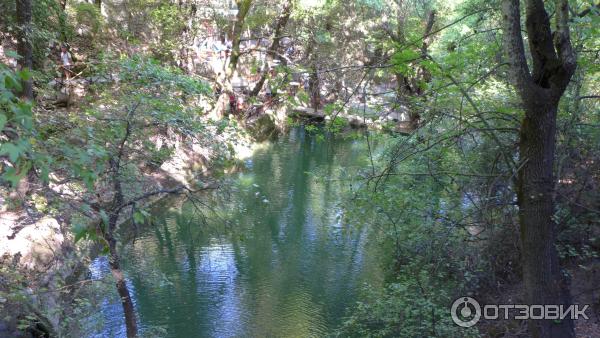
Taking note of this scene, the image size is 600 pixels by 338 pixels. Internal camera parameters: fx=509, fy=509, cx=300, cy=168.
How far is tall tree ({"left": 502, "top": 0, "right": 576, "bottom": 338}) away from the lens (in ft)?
10.7

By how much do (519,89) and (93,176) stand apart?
274 centimetres

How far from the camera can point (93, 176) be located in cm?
232

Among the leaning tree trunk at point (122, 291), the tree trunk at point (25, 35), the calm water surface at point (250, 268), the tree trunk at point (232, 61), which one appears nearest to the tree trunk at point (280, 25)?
the tree trunk at point (232, 61)

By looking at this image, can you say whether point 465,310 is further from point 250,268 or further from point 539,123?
point 250,268

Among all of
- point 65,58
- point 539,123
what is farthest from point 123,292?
point 65,58

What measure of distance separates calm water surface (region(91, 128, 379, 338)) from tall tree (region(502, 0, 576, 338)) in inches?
128

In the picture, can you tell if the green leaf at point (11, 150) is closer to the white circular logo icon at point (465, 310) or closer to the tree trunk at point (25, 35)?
the white circular logo icon at point (465, 310)

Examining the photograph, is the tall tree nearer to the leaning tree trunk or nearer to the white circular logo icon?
the white circular logo icon

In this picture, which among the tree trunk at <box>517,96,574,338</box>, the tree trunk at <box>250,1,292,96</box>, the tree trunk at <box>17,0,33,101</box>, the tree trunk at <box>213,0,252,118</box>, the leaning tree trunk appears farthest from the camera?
the tree trunk at <box>250,1,292,96</box>

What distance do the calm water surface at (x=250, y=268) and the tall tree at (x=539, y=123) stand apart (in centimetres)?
326

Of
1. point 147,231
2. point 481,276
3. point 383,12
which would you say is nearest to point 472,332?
point 481,276

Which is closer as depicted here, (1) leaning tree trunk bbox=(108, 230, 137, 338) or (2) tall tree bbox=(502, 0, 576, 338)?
(2) tall tree bbox=(502, 0, 576, 338)

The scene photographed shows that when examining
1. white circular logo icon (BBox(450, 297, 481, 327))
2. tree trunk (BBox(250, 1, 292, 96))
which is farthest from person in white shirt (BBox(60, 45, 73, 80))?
white circular logo icon (BBox(450, 297, 481, 327))

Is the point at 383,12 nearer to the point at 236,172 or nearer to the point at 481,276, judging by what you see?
the point at 236,172
